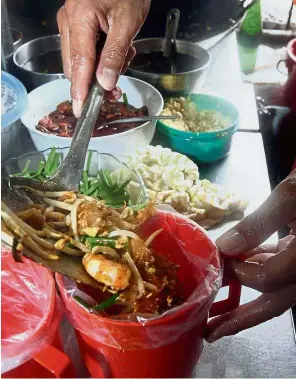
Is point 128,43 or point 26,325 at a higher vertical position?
point 128,43

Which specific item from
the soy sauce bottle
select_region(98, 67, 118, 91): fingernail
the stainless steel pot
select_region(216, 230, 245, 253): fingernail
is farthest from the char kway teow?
the soy sauce bottle

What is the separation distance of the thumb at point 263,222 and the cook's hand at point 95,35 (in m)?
0.49

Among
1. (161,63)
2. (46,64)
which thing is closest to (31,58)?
(46,64)

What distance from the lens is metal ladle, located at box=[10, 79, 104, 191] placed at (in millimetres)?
800

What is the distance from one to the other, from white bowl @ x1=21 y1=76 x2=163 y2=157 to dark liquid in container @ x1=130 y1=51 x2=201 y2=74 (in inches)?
8.2

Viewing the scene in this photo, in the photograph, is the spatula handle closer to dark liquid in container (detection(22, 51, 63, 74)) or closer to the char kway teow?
the char kway teow

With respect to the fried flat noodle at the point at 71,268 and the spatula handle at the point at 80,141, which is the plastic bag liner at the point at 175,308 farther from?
the spatula handle at the point at 80,141

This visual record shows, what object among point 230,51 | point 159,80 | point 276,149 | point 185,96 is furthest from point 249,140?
point 230,51

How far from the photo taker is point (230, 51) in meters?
2.67

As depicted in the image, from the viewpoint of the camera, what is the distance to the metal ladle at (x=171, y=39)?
185 centimetres

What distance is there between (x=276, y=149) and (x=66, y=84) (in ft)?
4.16

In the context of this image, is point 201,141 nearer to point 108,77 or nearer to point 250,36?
point 108,77

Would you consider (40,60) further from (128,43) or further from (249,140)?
(249,140)

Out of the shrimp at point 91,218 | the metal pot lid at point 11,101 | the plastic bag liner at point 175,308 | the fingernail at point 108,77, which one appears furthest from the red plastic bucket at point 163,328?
the metal pot lid at point 11,101
